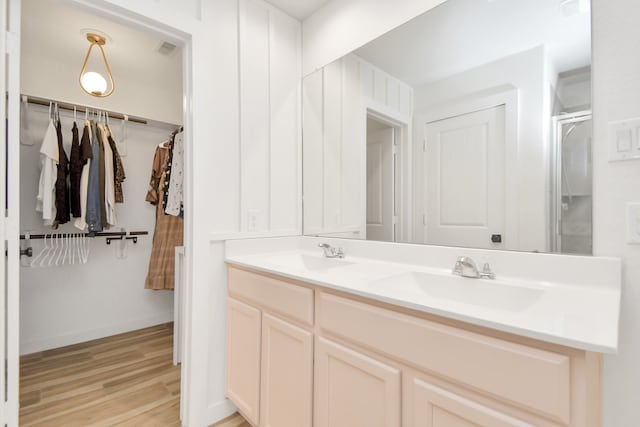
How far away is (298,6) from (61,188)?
221 centimetres

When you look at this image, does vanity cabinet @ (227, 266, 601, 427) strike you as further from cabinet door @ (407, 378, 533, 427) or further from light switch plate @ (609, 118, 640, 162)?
light switch plate @ (609, 118, 640, 162)

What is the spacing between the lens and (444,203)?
4.50 ft

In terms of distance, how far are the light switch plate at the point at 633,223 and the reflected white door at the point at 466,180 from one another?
352 millimetres

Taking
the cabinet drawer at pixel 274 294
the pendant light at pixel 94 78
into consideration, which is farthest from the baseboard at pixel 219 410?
the pendant light at pixel 94 78

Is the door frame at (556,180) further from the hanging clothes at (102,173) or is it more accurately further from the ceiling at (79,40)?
the hanging clothes at (102,173)

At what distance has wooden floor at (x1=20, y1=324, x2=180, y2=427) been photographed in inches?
66.4

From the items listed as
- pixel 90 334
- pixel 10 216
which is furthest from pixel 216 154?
pixel 90 334

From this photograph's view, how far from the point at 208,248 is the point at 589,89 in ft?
5.70

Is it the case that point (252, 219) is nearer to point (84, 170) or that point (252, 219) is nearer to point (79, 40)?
point (84, 170)

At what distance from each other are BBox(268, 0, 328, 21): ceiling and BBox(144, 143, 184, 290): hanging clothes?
1621 mm

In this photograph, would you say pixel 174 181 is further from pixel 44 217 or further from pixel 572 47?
pixel 572 47

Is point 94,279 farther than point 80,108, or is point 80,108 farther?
point 94,279

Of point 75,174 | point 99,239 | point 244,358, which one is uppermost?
point 75,174

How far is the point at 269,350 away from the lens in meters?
1.38
